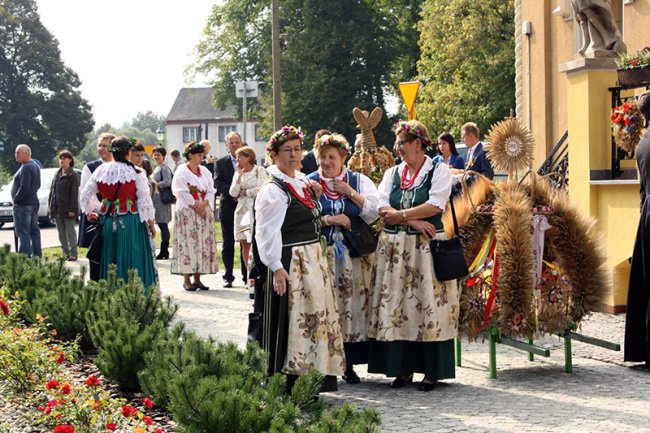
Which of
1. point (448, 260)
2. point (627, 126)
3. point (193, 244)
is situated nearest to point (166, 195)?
point (193, 244)

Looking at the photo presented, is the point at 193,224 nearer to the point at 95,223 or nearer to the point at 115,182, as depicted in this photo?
the point at 95,223

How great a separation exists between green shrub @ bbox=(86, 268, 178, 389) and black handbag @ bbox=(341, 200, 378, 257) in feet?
4.85

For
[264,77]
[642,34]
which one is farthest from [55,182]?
[264,77]

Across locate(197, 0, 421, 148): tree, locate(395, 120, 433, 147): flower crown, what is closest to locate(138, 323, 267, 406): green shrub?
locate(395, 120, 433, 147): flower crown

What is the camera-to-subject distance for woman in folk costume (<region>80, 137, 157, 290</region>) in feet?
36.0

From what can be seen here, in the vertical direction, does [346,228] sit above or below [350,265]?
above

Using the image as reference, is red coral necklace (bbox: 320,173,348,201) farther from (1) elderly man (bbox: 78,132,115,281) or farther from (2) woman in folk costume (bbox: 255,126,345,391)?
(1) elderly man (bbox: 78,132,115,281)

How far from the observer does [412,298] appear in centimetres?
801

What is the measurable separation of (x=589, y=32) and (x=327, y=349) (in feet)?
22.6

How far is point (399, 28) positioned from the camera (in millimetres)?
52062

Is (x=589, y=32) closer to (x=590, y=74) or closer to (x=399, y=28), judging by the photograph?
(x=590, y=74)

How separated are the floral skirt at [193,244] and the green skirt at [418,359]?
681 centimetres

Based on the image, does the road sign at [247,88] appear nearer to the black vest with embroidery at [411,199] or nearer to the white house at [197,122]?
the black vest with embroidery at [411,199]

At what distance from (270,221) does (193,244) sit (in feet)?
24.1
